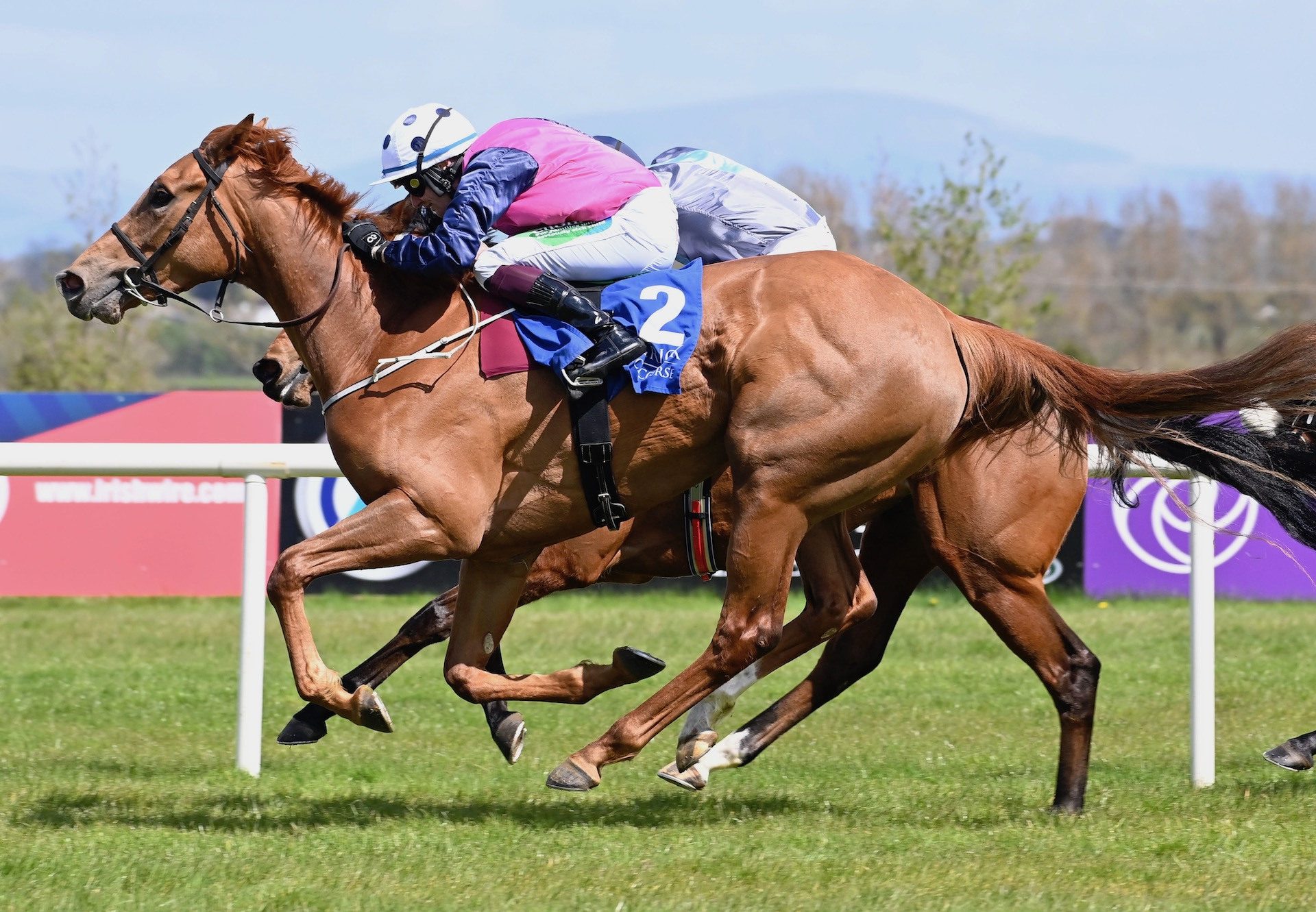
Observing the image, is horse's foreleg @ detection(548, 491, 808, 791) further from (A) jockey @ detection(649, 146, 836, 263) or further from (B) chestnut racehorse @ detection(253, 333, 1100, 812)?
(A) jockey @ detection(649, 146, 836, 263)

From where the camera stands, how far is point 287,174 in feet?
15.6

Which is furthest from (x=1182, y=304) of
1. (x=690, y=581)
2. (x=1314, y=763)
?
(x=1314, y=763)

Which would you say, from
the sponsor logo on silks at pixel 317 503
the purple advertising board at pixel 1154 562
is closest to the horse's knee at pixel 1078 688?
the purple advertising board at pixel 1154 562

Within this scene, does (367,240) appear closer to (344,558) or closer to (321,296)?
(321,296)

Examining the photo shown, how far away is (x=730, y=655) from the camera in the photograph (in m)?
4.60

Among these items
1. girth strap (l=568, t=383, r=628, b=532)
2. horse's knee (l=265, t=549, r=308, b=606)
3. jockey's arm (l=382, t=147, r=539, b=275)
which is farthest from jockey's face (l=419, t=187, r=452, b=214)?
horse's knee (l=265, t=549, r=308, b=606)

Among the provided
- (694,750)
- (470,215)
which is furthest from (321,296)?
(694,750)

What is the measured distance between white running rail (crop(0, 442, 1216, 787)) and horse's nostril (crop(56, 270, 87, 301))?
3.35ft

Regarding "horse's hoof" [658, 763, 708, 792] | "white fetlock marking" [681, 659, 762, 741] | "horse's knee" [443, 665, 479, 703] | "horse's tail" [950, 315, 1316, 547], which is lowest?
"horse's hoof" [658, 763, 708, 792]

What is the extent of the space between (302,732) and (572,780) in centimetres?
114

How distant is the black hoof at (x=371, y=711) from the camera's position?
4391mm

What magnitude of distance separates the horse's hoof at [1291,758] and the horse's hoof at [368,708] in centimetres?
295

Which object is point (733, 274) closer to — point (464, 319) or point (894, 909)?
point (464, 319)

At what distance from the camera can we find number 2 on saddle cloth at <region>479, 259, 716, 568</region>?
4457 mm
